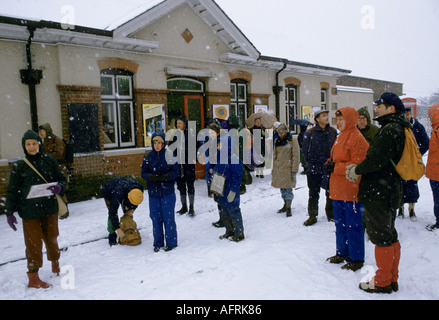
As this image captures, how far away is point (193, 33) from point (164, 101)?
2.54 m

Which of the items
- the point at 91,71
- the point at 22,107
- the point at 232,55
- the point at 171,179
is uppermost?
the point at 232,55

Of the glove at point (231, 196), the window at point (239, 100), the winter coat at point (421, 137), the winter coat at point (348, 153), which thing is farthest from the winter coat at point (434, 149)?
the window at point (239, 100)

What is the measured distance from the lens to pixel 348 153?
11.9 feet

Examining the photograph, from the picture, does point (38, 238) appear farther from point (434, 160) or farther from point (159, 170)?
point (434, 160)

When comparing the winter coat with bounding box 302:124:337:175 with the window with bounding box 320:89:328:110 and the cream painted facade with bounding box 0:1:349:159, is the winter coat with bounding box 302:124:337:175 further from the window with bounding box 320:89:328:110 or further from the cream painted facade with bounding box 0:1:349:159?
the window with bounding box 320:89:328:110

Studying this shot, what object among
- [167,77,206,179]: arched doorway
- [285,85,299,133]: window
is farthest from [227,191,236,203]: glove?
[285,85,299,133]: window

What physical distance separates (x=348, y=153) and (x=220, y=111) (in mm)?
7303

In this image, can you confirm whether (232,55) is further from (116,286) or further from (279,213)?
(116,286)

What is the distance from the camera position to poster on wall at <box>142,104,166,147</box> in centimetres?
898

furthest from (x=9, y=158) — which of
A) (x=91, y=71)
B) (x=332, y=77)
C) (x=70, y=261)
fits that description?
(x=332, y=77)

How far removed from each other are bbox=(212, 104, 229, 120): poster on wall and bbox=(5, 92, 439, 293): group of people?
15.4ft

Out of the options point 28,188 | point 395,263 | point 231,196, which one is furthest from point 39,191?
point 395,263

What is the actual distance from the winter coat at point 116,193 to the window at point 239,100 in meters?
7.13
